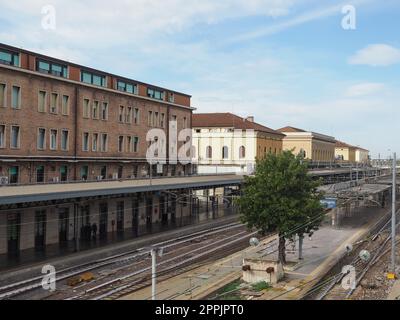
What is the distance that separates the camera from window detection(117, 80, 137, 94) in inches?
1719

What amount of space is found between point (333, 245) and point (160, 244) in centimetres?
1255

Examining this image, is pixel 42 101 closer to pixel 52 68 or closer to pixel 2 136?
pixel 52 68

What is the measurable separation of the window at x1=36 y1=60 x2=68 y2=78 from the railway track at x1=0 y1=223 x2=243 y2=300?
49.8ft

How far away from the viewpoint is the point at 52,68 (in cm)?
3541

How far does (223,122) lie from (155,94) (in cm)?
3360

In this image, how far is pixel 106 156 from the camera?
138ft

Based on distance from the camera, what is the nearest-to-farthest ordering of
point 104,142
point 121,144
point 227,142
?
point 104,142, point 121,144, point 227,142

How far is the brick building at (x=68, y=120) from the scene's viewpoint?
104 ft

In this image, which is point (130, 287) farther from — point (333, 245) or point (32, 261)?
point (333, 245)

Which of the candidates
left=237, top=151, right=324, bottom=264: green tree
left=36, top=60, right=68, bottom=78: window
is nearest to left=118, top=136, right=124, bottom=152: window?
left=36, top=60, right=68, bottom=78: window

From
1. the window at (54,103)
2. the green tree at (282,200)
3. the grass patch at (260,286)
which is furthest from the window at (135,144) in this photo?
the grass patch at (260,286)

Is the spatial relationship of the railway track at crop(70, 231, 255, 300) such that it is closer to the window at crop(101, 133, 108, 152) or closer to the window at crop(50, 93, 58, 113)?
the window at crop(101, 133, 108, 152)

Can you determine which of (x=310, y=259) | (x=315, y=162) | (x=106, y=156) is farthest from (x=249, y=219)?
(x=315, y=162)

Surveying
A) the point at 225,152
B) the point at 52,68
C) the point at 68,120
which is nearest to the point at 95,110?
the point at 68,120
